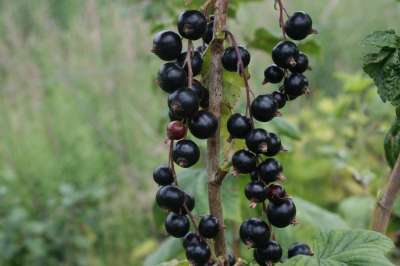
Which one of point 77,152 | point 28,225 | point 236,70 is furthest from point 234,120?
point 77,152

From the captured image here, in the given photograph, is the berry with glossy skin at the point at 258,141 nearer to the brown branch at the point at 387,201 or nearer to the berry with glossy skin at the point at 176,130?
the berry with glossy skin at the point at 176,130

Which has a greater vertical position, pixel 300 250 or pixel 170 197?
pixel 170 197

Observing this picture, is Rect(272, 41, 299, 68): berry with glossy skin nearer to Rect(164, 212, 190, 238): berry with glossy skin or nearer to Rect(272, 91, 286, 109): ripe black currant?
Rect(272, 91, 286, 109): ripe black currant

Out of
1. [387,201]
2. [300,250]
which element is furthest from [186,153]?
[387,201]

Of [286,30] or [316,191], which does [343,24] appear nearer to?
[316,191]

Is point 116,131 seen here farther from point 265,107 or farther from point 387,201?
point 265,107

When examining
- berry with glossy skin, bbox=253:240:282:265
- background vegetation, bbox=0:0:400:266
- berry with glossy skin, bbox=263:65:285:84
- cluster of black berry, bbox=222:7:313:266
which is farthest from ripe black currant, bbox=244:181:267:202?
background vegetation, bbox=0:0:400:266
